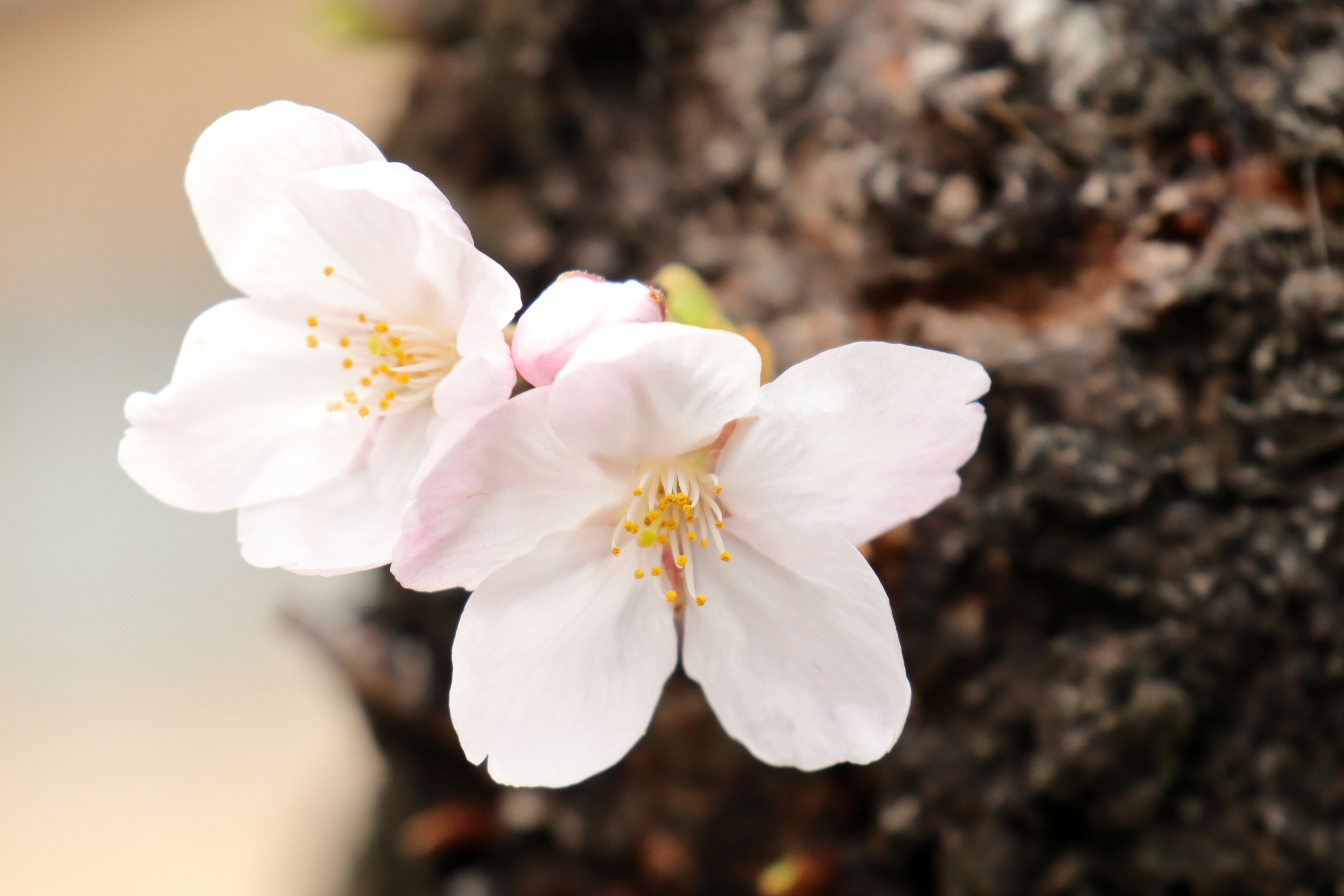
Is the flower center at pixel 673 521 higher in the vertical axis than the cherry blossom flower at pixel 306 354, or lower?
lower

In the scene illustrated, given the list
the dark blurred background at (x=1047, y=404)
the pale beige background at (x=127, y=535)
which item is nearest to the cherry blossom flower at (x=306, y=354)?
the dark blurred background at (x=1047, y=404)

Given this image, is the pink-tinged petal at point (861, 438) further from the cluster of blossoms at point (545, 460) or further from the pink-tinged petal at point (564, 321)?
the pink-tinged petal at point (564, 321)

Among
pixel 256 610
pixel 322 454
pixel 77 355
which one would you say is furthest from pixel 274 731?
pixel 322 454

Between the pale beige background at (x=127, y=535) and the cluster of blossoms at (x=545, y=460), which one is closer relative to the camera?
the cluster of blossoms at (x=545, y=460)

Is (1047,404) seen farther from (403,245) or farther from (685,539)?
(403,245)

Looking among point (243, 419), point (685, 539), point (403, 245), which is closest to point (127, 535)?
point (243, 419)

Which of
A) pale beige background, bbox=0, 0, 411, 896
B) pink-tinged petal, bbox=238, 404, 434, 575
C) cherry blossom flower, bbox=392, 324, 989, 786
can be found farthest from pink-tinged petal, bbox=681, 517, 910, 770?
pale beige background, bbox=0, 0, 411, 896

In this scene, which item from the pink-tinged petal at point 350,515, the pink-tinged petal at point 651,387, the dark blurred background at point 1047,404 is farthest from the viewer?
the dark blurred background at point 1047,404

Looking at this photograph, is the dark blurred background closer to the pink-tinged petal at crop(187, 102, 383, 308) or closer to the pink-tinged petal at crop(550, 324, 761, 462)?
the pink-tinged petal at crop(550, 324, 761, 462)
